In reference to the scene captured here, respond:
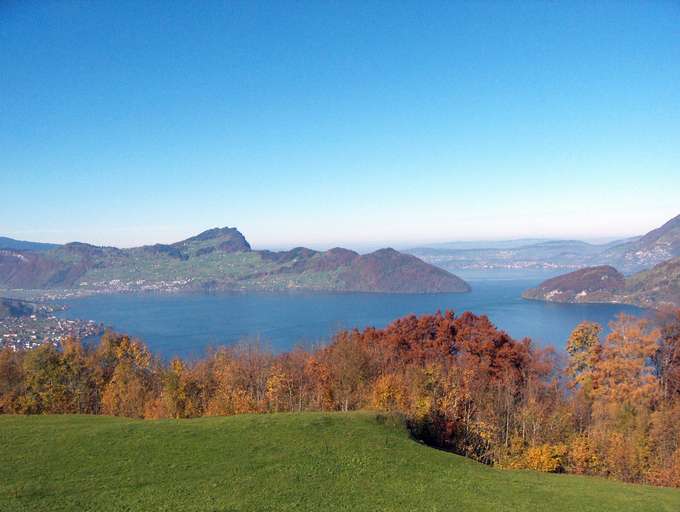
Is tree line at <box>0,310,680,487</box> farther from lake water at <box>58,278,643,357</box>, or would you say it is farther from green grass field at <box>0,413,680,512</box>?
lake water at <box>58,278,643,357</box>

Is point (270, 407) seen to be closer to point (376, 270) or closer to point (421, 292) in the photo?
point (421, 292)

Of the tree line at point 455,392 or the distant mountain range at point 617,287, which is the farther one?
the distant mountain range at point 617,287

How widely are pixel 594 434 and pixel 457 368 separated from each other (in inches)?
394

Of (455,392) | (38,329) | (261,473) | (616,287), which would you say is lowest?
(616,287)

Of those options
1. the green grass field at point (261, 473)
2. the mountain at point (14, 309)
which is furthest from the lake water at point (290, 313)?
the green grass field at point (261, 473)

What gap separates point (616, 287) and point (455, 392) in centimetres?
11530

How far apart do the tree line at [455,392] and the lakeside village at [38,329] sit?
3748cm

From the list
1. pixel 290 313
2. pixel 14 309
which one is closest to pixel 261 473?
pixel 14 309

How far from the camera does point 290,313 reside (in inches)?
4542

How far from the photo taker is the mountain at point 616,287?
345 ft

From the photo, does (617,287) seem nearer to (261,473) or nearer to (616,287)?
(616,287)

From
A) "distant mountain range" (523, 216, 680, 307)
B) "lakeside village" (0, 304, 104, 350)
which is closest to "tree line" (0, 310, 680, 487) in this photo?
"lakeside village" (0, 304, 104, 350)

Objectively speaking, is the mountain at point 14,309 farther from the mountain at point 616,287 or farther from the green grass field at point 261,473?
the mountain at point 616,287

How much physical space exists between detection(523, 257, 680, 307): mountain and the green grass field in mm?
98301
